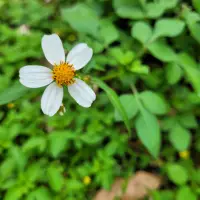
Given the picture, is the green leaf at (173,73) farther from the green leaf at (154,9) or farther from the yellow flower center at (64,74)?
the yellow flower center at (64,74)

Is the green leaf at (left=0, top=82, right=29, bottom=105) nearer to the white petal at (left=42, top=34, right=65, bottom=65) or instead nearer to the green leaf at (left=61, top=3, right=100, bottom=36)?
the white petal at (left=42, top=34, right=65, bottom=65)

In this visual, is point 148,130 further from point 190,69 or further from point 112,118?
point 190,69

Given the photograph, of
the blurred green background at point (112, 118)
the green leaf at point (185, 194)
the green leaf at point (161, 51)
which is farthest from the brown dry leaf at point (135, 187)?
the green leaf at point (161, 51)

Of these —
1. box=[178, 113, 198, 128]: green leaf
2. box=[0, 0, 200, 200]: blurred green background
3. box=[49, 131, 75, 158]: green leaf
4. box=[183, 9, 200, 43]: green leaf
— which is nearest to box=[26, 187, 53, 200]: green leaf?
box=[0, 0, 200, 200]: blurred green background

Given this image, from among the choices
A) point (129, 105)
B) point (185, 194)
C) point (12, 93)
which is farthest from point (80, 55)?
point (185, 194)

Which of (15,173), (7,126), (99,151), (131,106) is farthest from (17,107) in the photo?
(131,106)

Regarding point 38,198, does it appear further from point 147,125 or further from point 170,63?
point 170,63
